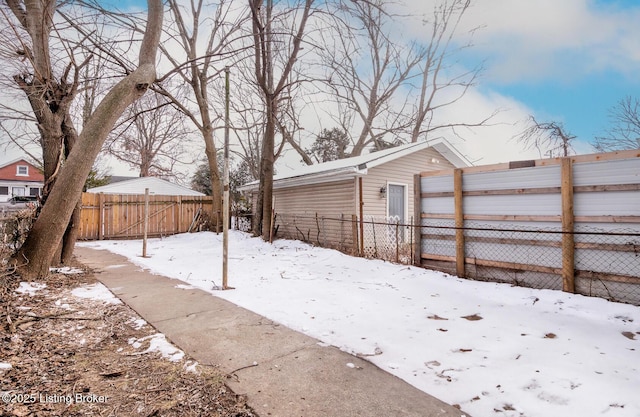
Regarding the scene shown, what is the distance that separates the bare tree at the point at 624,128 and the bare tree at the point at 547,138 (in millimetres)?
3754

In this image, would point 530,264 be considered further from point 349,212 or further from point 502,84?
point 502,84

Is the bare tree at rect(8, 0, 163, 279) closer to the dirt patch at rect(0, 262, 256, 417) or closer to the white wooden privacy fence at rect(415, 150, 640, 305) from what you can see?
the dirt patch at rect(0, 262, 256, 417)

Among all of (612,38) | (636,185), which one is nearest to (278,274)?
(636,185)

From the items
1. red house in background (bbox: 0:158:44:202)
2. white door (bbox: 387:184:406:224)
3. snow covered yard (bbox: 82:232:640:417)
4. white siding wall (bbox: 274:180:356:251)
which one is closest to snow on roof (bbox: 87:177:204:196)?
white siding wall (bbox: 274:180:356:251)

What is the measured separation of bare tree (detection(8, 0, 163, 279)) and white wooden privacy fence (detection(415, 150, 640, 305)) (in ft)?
19.1

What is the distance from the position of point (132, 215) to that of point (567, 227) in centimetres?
1530

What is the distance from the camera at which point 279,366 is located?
264cm

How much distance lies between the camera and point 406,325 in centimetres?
368

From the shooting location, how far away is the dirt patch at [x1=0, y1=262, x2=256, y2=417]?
202cm

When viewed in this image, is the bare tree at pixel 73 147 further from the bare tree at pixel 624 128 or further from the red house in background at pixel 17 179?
the red house in background at pixel 17 179

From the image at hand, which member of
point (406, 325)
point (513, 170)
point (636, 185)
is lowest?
point (406, 325)

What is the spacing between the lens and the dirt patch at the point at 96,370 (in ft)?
6.64

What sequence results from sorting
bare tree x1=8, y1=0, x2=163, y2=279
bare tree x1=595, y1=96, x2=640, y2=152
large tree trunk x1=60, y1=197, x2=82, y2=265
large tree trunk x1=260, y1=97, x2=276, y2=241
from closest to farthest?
Result: bare tree x1=8, y1=0, x2=163, y2=279 → large tree trunk x1=60, y1=197, x2=82, y2=265 → large tree trunk x1=260, y1=97, x2=276, y2=241 → bare tree x1=595, y1=96, x2=640, y2=152

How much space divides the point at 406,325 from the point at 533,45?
11674mm
